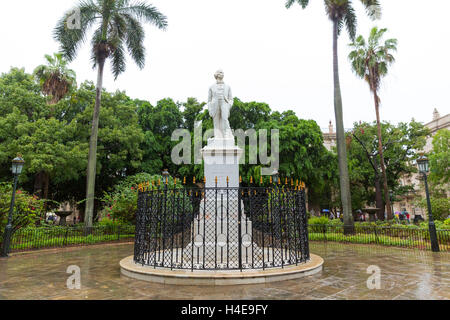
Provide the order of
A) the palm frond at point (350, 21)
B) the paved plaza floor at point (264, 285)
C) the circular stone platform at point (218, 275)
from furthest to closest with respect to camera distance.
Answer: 1. the palm frond at point (350, 21)
2. the circular stone platform at point (218, 275)
3. the paved plaza floor at point (264, 285)

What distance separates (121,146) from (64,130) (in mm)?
4279

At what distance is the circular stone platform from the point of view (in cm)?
582

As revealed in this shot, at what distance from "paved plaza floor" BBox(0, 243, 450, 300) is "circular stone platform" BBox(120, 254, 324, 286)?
0.57 ft

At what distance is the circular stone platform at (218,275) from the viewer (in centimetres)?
582

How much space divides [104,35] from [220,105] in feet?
39.5

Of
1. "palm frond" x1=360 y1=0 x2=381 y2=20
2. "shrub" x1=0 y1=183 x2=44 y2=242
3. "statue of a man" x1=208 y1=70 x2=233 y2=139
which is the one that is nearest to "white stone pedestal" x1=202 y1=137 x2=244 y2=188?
"statue of a man" x1=208 y1=70 x2=233 y2=139

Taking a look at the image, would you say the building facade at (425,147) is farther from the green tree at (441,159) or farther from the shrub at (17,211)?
the shrub at (17,211)

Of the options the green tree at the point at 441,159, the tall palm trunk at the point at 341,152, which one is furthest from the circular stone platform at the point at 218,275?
the green tree at the point at 441,159

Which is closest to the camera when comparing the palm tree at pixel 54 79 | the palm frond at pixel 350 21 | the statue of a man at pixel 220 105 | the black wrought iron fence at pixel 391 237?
the statue of a man at pixel 220 105

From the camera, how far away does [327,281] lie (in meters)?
6.06

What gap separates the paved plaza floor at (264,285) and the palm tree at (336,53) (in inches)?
306

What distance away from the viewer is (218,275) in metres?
5.86

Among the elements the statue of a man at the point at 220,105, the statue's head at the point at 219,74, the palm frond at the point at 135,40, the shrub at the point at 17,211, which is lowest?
the shrub at the point at 17,211
